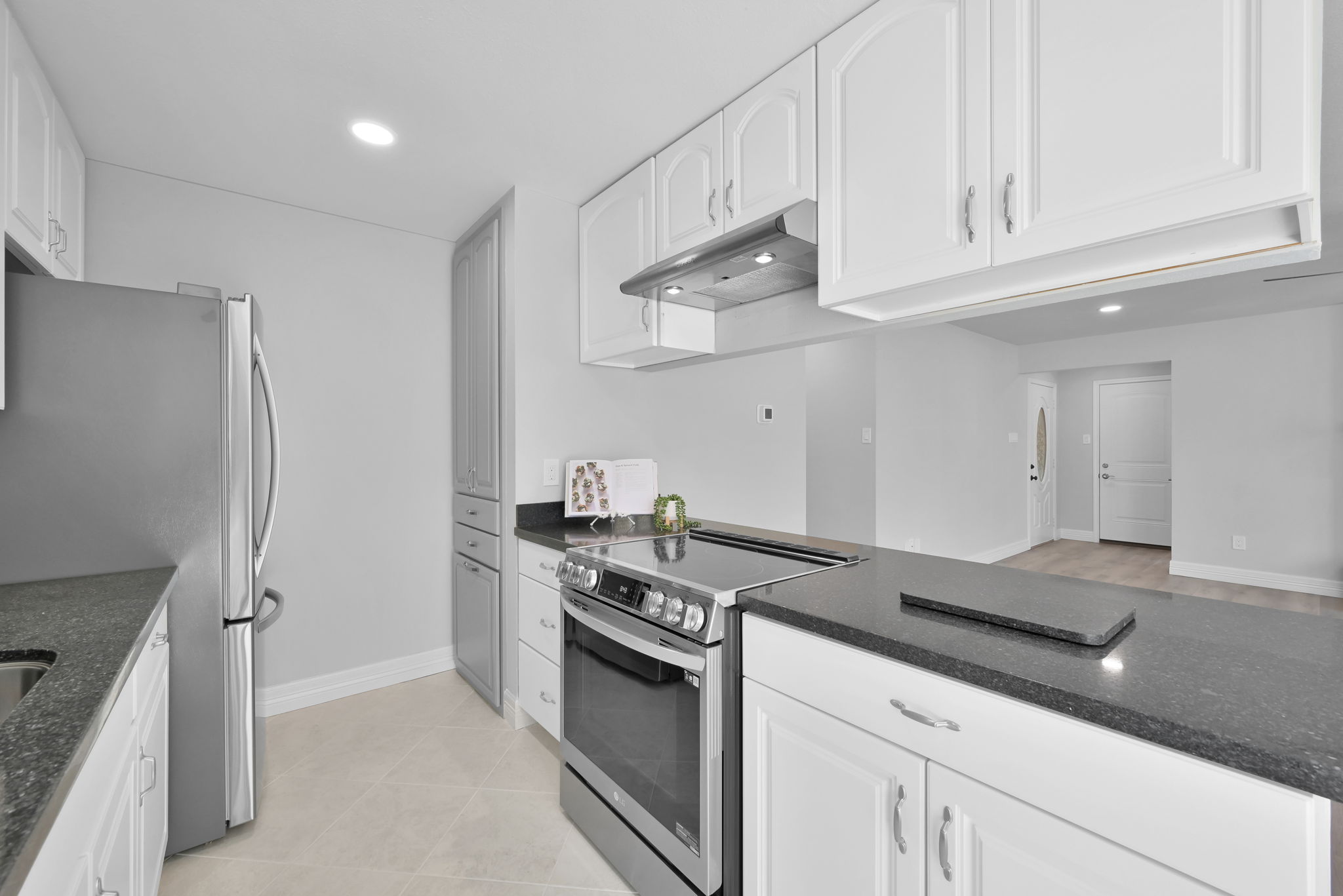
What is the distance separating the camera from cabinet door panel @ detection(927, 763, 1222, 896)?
810 mm

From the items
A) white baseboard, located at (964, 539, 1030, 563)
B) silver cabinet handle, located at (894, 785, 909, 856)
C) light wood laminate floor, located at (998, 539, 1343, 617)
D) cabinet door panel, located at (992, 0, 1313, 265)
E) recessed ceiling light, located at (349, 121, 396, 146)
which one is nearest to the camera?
cabinet door panel, located at (992, 0, 1313, 265)

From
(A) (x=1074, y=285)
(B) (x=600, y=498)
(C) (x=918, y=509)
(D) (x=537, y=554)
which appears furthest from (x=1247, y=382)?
(D) (x=537, y=554)

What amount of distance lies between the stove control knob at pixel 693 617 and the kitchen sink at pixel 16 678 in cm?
130

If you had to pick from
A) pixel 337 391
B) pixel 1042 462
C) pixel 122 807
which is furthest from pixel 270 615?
pixel 1042 462

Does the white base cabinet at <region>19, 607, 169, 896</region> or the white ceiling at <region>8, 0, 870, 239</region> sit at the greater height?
the white ceiling at <region>8, 0, 870, 239</region>

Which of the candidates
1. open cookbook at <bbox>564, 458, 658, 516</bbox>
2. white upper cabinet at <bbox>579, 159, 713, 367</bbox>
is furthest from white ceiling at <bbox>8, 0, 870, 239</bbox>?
open cookbook at <bbox>564, 458, 658, 516</bbox>

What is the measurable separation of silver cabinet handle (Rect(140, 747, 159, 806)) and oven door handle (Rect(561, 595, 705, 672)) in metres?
1.08

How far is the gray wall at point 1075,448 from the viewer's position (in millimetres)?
7152

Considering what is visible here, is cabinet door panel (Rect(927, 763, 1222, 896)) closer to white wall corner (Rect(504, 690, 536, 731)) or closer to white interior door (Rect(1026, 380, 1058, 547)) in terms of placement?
white wall corner (Rect(504, 690, 536, 731))

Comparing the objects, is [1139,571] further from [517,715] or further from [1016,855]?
[1016,855]

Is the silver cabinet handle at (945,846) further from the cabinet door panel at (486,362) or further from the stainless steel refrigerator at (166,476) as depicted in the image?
the cabinet door panel at (486,362)

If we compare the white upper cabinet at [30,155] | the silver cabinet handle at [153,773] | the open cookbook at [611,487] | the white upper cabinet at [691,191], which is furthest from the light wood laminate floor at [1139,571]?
the white upper cabinet at [30,155]

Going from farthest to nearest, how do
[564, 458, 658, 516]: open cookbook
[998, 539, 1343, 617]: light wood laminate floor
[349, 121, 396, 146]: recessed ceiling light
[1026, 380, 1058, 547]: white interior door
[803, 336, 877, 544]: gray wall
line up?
[1026, 380, 1058, 547]: white interior door
[803, 336, 877, 544]: gray wall
[998, 539, 1343, 617]: light wood laminate floor
[564, 458, 658, 516]: open cookbook
[349, 121, 396, 146]: recessed ceiling light

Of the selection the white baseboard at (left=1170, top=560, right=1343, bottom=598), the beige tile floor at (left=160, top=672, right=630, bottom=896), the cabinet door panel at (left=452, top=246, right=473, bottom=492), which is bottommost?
the beige tile floor at (left=160, top=672, right=630, bottom=896)
